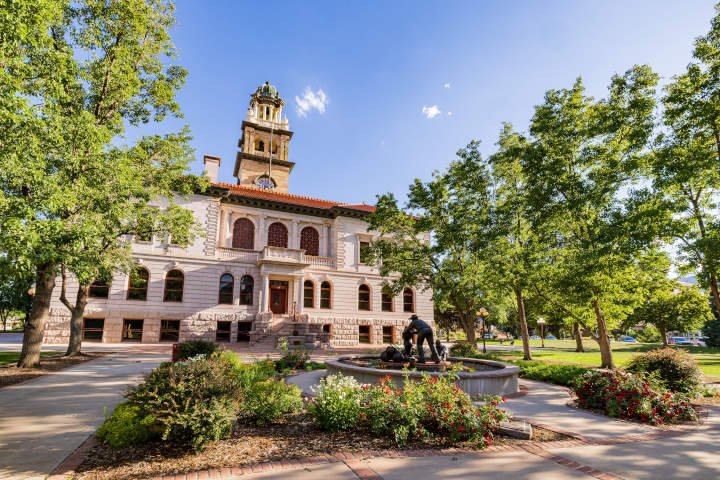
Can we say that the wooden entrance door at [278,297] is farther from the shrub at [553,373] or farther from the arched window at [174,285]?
the shrub at [553,373]

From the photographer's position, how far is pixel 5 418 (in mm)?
6980

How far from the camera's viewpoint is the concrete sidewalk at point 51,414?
509 cm

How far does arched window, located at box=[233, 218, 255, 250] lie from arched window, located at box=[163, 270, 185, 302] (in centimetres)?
485

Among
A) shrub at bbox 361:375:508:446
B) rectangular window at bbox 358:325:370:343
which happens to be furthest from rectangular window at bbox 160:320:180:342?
shrub at bbox 361:375:508:446

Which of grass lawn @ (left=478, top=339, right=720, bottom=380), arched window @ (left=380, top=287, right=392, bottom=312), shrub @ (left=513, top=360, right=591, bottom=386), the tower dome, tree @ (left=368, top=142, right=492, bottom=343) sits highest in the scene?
the tower dome

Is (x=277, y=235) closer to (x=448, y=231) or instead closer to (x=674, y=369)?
(x=448, y=231)

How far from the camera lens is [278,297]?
3086 cm

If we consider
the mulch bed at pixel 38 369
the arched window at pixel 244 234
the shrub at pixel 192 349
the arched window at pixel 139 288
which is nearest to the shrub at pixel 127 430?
the shrub at pixel 192 349

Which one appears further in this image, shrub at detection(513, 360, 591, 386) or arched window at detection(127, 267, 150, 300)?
arched window at detection(127, 267, 150, 300)

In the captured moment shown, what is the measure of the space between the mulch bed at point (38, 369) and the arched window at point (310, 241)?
18200 mm

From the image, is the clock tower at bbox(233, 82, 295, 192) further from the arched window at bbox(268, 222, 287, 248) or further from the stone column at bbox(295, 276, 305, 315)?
the stone column at bbox(295, 276, 305, 315)

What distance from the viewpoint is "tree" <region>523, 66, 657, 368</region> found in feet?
41.0

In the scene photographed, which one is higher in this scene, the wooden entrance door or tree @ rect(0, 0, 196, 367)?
tree @ rect(0, 0, 196, 367)

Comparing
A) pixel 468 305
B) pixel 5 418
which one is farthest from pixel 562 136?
pixel 5 418
